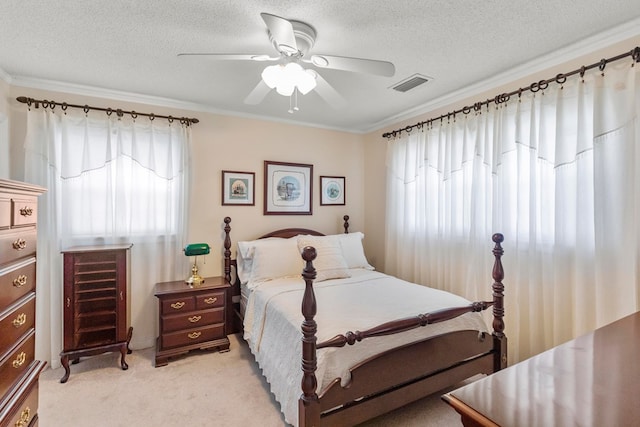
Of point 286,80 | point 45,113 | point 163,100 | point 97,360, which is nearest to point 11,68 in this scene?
point 45,113

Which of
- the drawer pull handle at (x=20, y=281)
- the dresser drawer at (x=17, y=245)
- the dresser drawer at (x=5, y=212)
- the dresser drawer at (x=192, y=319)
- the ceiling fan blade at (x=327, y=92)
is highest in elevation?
the ceiling fan blade at (x=327, y=92)

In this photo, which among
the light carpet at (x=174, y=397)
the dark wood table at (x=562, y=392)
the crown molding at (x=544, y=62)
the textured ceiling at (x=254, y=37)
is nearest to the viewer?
the dark wood table at (x=562, y=392)

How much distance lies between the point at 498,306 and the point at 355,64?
1.86m

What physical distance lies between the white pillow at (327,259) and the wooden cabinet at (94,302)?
172 cm

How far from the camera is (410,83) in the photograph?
2773 millimetres

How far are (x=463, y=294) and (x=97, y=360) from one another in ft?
11.5

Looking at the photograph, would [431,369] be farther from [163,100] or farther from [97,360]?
[163,100]

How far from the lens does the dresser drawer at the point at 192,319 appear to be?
9.04 feet

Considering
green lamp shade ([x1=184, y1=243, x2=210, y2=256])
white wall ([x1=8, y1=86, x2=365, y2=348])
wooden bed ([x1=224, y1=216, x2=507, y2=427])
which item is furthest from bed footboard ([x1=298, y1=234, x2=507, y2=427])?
white wall ([x1=8, y1=86, x2=365, y2=348])

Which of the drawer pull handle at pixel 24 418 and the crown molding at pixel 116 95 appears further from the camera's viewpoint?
the crown molding at pixel 116 95

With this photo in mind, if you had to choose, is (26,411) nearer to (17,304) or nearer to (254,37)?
(17,304)

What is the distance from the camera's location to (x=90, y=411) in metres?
2.12

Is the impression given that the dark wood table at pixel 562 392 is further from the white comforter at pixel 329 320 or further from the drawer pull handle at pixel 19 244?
the drawer pull handle at pixel 19 244

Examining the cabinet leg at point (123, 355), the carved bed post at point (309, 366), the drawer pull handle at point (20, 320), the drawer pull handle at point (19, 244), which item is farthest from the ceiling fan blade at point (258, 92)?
the cabinet leg at point (123, 355)
